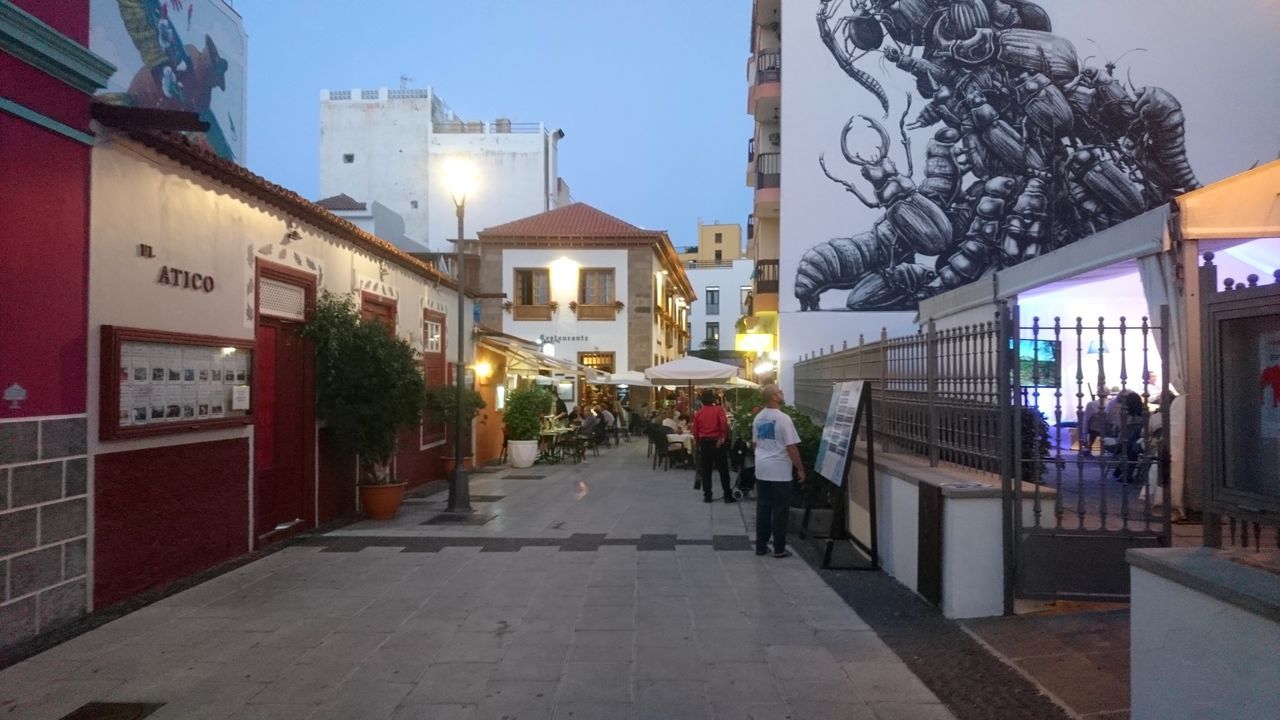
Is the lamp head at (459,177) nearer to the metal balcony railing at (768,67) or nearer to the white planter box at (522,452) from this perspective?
the white planter box at (522,452)

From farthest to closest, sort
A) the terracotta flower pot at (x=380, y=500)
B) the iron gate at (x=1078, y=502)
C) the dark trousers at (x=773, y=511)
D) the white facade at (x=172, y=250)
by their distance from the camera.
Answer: the terracotta flower pot at (x=380, y=500) → the dark trousers at (x=773, y=511) → the white facade at (x=172, y=250) → the iron gate at (x=1078, y=502)

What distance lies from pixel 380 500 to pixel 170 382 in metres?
4.24

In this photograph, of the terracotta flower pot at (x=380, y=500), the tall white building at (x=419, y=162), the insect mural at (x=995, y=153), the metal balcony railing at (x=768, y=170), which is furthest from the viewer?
the tall white building at (x=419, y=162)

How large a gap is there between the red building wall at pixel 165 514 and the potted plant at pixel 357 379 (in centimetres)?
189

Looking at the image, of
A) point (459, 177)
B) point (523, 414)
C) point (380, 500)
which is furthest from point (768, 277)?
point (380, 500)

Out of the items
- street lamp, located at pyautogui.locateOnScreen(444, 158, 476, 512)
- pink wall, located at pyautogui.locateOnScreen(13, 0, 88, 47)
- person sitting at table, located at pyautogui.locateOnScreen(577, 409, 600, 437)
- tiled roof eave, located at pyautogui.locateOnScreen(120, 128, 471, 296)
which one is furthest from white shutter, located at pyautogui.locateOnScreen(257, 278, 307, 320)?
person sitting at table, located at pyautogui.locateOnScreen(577, 409, 600, 437)

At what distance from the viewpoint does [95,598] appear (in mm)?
6723

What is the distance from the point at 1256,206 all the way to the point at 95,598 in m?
10.6

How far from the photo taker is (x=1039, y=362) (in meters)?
6.62

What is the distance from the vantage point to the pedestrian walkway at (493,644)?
4.91 m

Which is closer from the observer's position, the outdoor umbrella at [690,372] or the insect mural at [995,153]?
the outdoor umbrella at [690,372]

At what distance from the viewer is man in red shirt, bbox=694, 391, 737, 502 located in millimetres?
13516

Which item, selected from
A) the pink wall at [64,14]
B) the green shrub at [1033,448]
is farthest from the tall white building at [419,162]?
the green shrub at [1033,448]

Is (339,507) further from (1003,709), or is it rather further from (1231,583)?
(1231,583)
